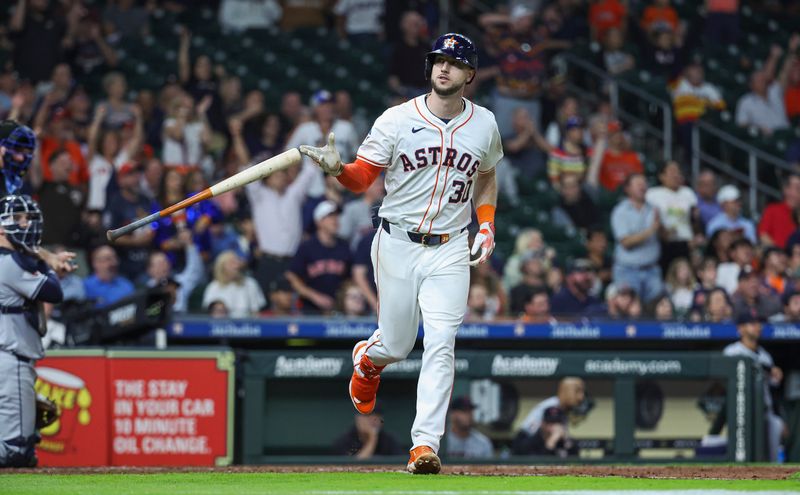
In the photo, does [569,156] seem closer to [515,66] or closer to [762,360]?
[515,66]

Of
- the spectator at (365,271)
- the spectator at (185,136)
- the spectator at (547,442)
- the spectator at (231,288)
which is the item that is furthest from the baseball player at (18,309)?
the spectator at (185,136)

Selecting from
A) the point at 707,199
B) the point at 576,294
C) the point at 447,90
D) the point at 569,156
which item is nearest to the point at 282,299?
the point at 576,294

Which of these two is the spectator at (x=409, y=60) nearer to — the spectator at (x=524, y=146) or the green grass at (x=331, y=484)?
the spectator at (x=524, y=146)

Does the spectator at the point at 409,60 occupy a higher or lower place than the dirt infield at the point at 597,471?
higher

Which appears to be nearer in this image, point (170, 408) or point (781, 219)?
point (170, 408)

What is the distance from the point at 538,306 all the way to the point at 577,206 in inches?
117

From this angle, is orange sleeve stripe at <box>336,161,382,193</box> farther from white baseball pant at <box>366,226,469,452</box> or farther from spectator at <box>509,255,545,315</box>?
spectator at <box>509,255,545,315</box>

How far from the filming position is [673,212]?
1517cm

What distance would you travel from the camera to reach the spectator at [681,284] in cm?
1415

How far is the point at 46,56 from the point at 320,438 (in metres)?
5.92

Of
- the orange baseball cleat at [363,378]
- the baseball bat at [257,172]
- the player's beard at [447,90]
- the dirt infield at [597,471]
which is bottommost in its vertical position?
the dirt infield at [597,471]

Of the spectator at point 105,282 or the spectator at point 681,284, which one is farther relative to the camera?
the spectator at point 681,284

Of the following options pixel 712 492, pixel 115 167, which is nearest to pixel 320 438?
pixel 115 167

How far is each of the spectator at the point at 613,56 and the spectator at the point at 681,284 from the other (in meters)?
4.64
